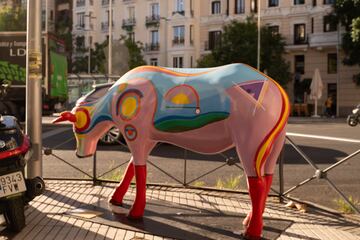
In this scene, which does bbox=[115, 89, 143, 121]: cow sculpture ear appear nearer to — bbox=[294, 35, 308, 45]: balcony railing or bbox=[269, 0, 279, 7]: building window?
bbox=[294, 35, 308, 45]: balcony railing

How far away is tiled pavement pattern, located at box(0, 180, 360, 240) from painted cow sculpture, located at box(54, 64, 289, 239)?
657mm

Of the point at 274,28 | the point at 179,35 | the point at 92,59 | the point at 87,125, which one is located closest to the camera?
the point at 87,125

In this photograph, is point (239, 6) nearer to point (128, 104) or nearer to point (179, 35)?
point (179, 35)

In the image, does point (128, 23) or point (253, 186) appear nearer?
point (253, 186)

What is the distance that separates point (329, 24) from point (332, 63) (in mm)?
3475

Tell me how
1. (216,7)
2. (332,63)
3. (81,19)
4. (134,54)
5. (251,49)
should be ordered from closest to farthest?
(251,49), (332,63), (216,7), (134,54), (81,19)

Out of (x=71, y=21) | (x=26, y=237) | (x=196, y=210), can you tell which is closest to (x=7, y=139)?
(x=26, y=237)

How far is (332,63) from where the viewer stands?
39875 millimetres

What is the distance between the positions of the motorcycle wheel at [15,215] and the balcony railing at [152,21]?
153 ft

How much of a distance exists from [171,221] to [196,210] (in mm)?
669

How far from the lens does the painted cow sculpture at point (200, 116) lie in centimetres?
486

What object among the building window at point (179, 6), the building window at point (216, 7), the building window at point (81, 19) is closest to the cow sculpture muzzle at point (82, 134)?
the building window at point (216, 7)

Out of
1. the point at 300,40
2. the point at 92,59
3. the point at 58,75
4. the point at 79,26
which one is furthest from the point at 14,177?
the point at 79,26

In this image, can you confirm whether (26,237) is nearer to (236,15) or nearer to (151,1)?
(236,15)
